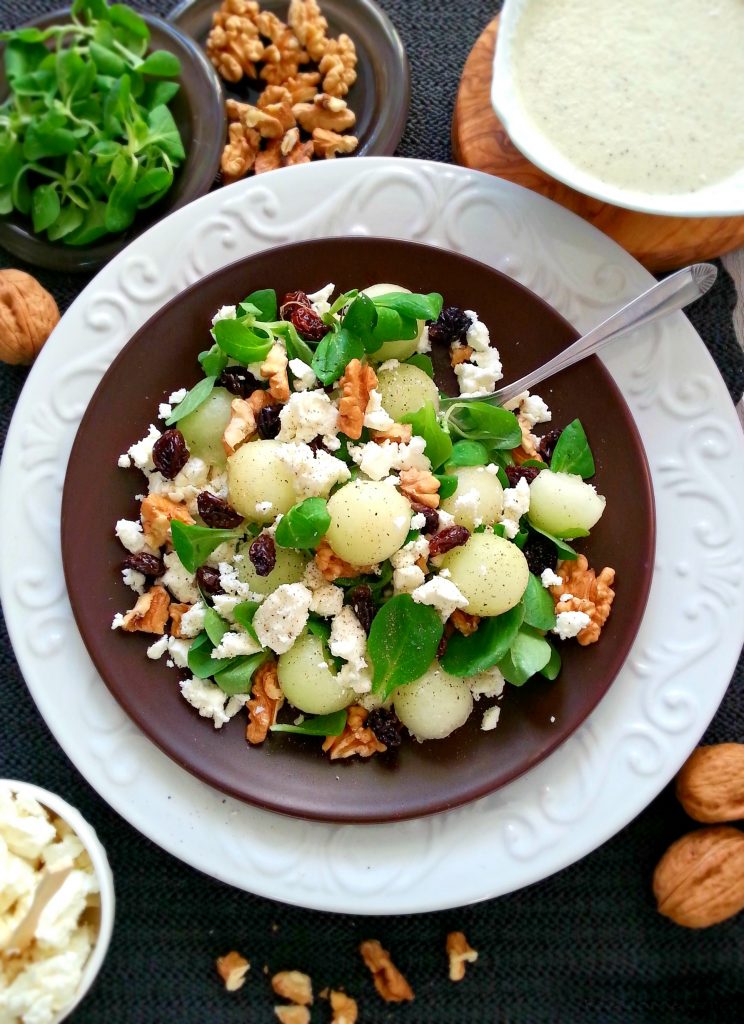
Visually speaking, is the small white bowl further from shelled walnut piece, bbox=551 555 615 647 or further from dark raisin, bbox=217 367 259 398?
shelled walnut piece, bbox=551 555 615 647

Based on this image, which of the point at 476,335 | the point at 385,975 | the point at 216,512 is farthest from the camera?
the point at 385,975

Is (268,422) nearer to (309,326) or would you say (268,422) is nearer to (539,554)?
(309,326)

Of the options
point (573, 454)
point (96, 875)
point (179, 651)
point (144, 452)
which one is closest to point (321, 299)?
point (144, 452)

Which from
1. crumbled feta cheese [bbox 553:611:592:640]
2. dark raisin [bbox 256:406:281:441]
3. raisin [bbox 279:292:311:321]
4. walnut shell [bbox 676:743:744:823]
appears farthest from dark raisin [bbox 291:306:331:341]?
walnut shell [bbox 676:743:744:823]

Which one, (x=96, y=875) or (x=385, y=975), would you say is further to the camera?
(x=385, y=975)

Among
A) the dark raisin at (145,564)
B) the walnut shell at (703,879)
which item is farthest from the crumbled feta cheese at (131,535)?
the walnut shell at (703,879)
